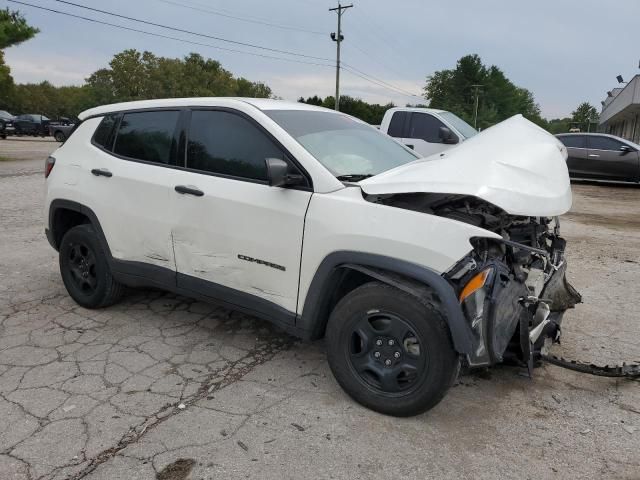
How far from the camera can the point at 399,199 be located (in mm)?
2971

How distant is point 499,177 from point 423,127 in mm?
8772

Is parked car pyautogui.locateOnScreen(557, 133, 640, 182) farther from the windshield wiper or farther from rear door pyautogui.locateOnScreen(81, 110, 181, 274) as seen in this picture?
rear door pyautogui.locateOnScreen(81, 110, 181, 274)

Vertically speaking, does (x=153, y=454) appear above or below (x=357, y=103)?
below

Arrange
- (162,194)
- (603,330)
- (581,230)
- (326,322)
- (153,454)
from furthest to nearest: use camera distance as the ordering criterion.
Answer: (581,230), (603,330), (162,194), (326,322), (153,454)

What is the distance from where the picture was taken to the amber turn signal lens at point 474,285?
254 centimetres

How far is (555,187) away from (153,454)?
8.84 ft

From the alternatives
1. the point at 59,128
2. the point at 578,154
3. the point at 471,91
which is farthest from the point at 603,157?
the point at 471,91

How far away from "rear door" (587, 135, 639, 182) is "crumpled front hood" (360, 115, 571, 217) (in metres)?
12.9

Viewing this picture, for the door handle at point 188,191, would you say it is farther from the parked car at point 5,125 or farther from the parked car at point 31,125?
the parked car at point 31,125

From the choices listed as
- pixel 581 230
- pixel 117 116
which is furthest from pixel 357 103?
pixel 117 116

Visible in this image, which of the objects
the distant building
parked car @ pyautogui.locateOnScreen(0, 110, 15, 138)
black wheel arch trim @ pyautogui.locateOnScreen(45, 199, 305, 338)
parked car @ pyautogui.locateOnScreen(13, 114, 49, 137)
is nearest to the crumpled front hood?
black wheel arch trim @ pyautogui.locateOnScreen(45, 199, 305, 338)

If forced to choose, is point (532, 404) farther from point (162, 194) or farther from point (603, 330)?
point (162, 194)

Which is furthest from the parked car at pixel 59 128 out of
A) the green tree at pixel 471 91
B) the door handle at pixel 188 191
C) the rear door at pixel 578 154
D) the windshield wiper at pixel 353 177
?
the green tree at pixel 471 91

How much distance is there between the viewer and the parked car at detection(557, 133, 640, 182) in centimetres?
1445
